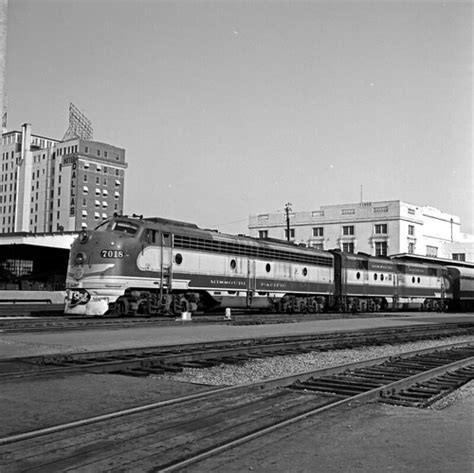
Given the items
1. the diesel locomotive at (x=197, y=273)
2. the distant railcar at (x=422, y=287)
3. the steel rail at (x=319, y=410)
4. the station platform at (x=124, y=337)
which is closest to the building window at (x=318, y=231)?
the distant railcar at (x=422, y=287)

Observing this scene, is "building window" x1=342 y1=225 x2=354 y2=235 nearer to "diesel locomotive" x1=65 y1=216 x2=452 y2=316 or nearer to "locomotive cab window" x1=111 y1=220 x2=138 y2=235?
"diesel locomotive" x1=65 y1=216 x2=452 y2=316

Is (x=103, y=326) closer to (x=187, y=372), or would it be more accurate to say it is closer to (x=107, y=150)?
(x=187, y=372)

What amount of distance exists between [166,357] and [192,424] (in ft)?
17.0

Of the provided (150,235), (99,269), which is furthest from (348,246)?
(99,269)

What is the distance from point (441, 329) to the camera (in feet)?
77.0

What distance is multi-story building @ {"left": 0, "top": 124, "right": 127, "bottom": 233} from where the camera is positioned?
124m

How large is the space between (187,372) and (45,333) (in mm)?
7785

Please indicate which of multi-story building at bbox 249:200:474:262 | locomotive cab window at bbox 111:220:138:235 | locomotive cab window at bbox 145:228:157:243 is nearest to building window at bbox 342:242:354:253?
multi-story building at bbox 249:200:474:262

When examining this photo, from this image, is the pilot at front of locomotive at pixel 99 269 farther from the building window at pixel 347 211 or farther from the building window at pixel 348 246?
the building window at pixel 347 211

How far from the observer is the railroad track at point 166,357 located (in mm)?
10375

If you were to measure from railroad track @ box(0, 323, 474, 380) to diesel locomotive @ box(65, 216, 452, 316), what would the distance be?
7356mm

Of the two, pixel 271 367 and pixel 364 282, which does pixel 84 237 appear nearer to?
pixel 271 367

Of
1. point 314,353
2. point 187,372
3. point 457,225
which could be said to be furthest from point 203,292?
point 457,225

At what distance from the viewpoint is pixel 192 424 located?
661cm
